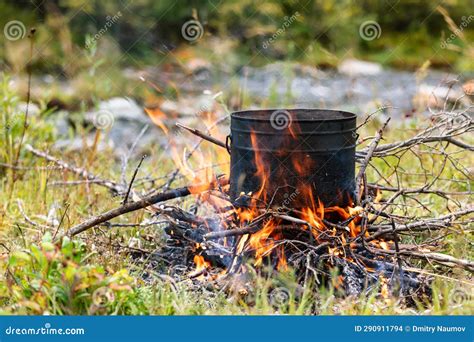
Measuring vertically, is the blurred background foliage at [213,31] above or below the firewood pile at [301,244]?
above

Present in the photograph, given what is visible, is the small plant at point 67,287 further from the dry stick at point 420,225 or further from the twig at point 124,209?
the dry stick at point 420,225

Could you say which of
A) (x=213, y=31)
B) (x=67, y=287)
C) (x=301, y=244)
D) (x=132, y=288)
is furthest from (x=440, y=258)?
(x=213, y=31)

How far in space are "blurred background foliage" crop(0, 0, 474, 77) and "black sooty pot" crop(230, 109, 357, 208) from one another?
5508mm

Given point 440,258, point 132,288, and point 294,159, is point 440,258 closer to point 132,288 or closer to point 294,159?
point 294,159

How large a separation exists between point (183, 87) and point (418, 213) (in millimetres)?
5637

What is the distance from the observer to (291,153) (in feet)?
9.64

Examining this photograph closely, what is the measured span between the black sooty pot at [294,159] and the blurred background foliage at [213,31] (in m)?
5.51

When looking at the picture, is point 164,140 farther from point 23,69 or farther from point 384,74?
point 384,74

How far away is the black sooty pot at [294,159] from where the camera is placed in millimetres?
2930

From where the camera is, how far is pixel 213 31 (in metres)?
10.2

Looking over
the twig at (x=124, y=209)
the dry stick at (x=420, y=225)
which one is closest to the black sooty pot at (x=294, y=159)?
the dry stick at (x=420, y=225)

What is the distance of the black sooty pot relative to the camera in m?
2.93
